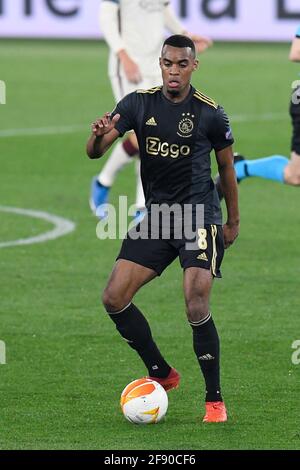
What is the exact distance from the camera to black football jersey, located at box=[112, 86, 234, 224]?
770 cm

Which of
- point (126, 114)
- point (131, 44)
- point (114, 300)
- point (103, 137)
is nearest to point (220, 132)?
point (126, 114)

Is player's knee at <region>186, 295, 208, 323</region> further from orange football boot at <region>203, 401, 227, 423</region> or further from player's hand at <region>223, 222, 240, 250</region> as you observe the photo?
player's hand at <region>223, 222, 240, 250</region>

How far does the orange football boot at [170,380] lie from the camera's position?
7973 millimetres

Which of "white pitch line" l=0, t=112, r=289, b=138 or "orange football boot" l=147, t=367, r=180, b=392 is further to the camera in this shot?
"white pitch line" l=0, t=112, r=289, b=138

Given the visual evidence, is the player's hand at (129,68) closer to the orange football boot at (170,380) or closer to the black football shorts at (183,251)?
the black football shorts at (183,251)

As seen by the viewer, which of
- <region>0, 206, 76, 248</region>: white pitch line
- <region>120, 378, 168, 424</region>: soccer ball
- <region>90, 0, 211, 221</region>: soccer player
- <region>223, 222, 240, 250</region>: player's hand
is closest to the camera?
<region>120, 378, 168, 424</region>: soccer ball

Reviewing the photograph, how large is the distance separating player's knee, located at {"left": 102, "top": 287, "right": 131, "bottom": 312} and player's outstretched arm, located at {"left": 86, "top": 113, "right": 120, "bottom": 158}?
2.40ft

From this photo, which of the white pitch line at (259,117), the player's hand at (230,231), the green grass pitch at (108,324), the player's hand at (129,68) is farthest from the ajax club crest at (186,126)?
Result: the white pitch line at (259,117)

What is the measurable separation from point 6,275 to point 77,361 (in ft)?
8.68

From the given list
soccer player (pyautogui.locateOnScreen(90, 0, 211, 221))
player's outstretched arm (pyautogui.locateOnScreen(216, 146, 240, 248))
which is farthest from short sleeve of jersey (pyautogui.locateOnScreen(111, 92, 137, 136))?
soccer player (pyautogui.locateOnScreen(90, 0, 211, 221))

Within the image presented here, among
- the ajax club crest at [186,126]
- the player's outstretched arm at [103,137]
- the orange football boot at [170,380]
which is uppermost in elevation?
the ajax club crest at [186,126]

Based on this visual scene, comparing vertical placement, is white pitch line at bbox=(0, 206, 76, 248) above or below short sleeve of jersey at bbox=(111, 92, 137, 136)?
above

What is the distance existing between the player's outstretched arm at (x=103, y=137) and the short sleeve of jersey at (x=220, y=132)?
51 cm

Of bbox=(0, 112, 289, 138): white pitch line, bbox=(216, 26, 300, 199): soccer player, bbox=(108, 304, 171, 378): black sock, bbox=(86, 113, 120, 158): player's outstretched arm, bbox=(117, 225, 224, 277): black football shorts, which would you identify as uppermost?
bbox=(0, 112, 289, 138): white pitch line
